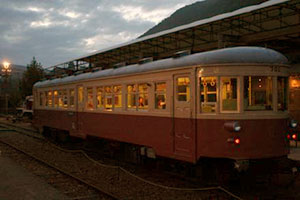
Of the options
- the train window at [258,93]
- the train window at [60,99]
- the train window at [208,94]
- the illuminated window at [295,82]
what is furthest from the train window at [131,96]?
the illuminated window at [295,82]

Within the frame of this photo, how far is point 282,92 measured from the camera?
26.0 ft

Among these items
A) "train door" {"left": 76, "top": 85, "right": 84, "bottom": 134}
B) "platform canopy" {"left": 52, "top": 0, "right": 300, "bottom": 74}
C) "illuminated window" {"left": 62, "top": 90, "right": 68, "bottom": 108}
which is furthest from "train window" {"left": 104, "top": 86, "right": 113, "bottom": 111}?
"illuminated window" {"left": 62, "top": 90, "right": 68, "bottom": 108}

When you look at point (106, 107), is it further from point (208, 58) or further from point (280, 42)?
point (280, 42)

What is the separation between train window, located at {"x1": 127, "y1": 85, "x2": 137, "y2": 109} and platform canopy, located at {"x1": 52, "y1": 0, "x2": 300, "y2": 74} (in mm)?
1258

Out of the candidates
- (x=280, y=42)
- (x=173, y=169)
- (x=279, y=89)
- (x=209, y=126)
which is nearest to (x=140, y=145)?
(x=173, y=169)

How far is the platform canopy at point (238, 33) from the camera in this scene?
510 inches

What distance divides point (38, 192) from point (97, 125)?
4.45 metres

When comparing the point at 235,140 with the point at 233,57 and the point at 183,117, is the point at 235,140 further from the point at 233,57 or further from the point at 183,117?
the point at 233,57

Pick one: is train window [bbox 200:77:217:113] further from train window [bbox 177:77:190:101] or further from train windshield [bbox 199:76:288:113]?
train window [bbox 177:77:190:101]

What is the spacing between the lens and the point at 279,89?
7.82 m

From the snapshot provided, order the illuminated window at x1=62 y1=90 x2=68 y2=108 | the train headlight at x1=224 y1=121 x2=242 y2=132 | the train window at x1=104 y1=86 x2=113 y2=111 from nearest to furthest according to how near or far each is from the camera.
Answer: the train headlight at x1=224 y1=121 x2=242 y2=132
the train window at x1=104 y1=86 x2=113 y2=111
the illuminated window at x1=62 y1=90 x2=68 y2=108

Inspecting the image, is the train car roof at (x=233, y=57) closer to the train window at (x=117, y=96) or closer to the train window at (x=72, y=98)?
the train window at (x=117, y=96)

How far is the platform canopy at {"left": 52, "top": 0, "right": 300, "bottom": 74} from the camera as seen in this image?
1296 cm

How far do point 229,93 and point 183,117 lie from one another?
4.22ft
